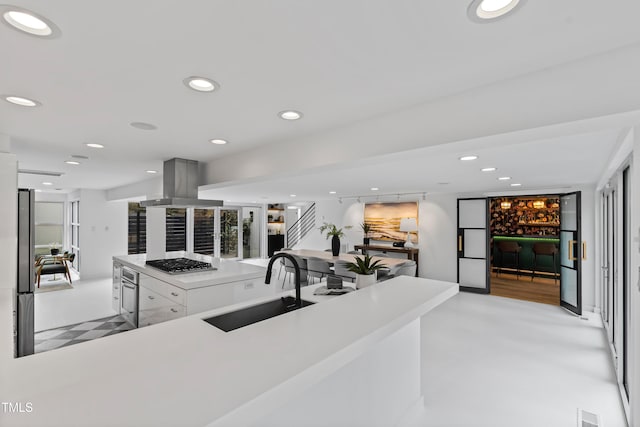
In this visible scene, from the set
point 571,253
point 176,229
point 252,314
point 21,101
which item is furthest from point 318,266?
point 176,229

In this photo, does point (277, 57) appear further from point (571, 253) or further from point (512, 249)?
point (512, 249)

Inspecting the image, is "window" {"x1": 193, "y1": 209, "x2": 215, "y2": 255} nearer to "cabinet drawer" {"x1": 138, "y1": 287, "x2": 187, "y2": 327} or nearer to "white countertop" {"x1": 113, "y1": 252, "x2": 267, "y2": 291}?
"white countertop" {"x1": 113, "y1": 252, "x2": 267, "y2": 291}

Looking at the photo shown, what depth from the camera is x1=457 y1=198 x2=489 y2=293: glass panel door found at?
20.3ft

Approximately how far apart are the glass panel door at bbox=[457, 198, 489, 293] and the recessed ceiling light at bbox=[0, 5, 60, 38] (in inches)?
261

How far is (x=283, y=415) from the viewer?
4.48 ft

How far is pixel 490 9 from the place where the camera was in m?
1.07

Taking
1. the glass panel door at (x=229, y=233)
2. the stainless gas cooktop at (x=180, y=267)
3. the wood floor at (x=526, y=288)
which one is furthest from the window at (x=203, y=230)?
the wood floor at (x=526, y=288)

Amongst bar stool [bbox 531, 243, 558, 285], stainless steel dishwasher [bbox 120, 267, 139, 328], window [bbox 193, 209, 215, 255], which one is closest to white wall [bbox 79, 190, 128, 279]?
window [bbox 193, 209, 215, 255]

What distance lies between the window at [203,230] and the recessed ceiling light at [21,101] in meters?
7.17

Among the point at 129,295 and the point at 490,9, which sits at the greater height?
the point at 490,9

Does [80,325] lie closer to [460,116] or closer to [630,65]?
[460,116]

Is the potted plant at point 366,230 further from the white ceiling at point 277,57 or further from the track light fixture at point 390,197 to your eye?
the white ceiling at point 277,57

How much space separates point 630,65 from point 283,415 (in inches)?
84.3

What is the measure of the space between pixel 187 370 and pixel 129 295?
3.77 metres
